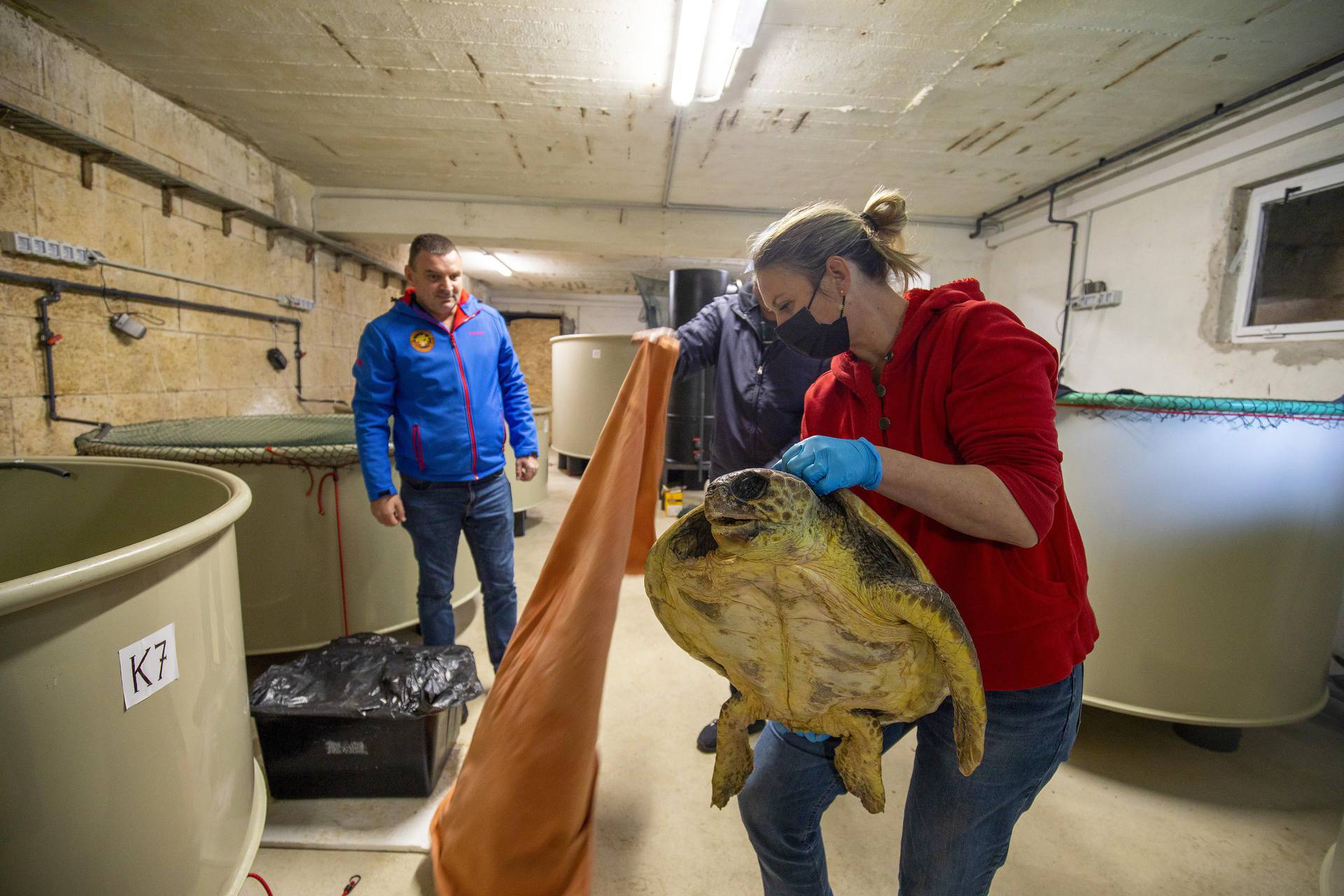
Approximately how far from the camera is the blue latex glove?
26.1 inches

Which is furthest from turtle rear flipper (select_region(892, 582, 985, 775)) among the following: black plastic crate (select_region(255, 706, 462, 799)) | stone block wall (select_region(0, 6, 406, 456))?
stone block wall (select_region(0, 6, 406, 456))

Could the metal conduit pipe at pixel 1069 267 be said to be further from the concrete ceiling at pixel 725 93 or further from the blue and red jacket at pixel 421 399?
the blue and red jacket at pixel 421 399

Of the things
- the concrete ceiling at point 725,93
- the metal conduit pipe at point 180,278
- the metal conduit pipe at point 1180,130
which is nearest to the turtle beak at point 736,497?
the concrete ceiling at point 725,93

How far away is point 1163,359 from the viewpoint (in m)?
3.06

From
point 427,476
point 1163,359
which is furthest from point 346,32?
point 1163,359

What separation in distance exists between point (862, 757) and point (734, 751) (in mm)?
212

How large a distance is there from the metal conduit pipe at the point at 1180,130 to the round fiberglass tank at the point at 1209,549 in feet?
6.40

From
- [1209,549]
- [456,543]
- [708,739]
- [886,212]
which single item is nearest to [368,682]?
[456,543]

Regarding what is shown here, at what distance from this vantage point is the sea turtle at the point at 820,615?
66 centimetres

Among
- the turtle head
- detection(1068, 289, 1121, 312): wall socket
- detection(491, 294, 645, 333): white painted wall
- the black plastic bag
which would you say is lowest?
the black plastic bag

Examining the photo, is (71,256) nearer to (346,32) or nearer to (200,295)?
(200,295)

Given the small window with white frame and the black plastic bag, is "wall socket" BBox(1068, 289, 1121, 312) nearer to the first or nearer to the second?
the small window with white frame

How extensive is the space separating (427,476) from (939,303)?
1.54 metres

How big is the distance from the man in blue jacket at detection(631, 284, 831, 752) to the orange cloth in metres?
0.59
